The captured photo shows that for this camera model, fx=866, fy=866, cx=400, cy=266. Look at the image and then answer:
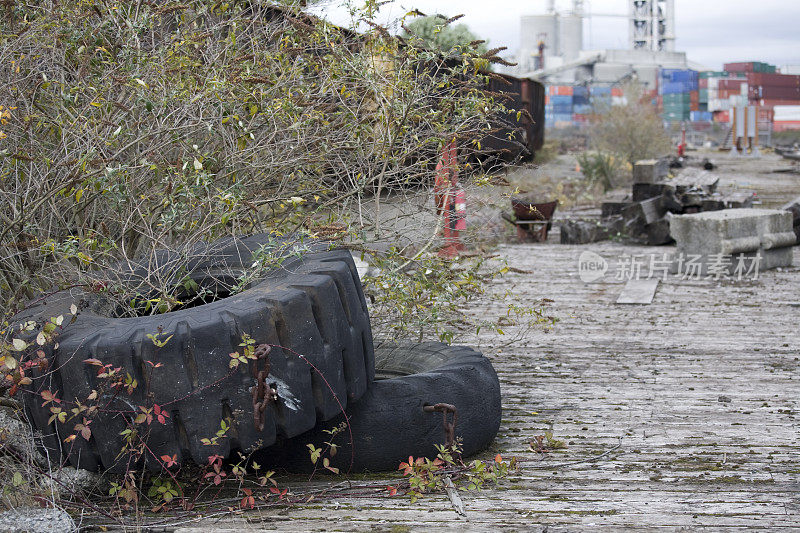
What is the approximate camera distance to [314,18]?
614 centimetres

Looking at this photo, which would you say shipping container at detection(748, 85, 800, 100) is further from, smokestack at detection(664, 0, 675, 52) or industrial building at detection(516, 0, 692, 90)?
smokestack at detection(664, 0, 675, 52)

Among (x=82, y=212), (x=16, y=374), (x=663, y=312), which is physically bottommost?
(x=663, y=312)

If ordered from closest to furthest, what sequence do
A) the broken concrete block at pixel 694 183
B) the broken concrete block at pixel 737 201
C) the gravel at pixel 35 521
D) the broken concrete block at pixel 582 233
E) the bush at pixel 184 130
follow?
the gravel at pixel 35 521 < the bush at pixel 184 130 < the broken concrete block at pixel 582 233 < the broken concrete block at pixel 737 201 < the broken concrete block at pixel 694 183

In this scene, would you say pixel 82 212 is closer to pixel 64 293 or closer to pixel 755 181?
pixel 64 293

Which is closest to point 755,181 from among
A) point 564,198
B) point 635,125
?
point 635,125

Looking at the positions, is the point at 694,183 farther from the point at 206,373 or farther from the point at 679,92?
the point at 679,92

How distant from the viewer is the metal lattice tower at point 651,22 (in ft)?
541

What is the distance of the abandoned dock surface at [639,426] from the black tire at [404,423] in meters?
0.12

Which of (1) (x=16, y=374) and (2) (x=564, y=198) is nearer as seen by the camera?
(1) (x=16, y=374)

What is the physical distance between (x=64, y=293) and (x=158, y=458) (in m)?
1.29

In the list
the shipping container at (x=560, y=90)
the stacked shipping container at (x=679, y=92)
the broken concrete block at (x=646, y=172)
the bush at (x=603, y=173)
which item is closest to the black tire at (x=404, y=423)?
the broken concrete block at (x=646, y=172)

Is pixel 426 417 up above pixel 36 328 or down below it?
below

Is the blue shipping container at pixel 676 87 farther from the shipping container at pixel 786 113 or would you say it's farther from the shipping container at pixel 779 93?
the shipping container at pixel 786 113

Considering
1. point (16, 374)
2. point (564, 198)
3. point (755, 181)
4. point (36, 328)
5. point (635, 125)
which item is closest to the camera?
point (16, 374)
